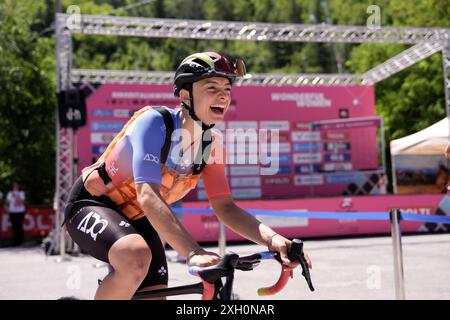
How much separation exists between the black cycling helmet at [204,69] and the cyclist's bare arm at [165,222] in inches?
17.9

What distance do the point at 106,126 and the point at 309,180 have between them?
6036mm

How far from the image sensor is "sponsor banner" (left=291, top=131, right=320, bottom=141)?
56.1ft

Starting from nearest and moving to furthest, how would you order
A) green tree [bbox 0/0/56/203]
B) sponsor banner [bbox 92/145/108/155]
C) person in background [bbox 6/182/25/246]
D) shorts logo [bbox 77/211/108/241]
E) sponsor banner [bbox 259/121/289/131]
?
1. shorts logo [bbox 77/211/108/241]
2. person in background [bbox 6/182/25/246]
3. sponsor banner [bbox 92/145/108/155]
4. sponsor banner [bbox 259/121/289/131]
5. green tree [bbox 0/0/56/203]

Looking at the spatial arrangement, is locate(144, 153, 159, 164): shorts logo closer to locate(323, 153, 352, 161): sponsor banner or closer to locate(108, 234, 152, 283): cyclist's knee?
locate(108, 234, 152, 283): cyclist's knee

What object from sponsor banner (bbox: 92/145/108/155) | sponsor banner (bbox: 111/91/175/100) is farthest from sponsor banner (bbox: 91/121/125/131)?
sponsor banner (bbox: 111/91/175/100)

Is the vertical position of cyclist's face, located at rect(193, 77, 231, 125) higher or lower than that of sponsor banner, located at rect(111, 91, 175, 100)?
lower

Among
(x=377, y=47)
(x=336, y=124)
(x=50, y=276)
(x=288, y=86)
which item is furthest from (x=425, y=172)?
(x=50, y=276)

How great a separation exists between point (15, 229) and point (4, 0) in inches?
299

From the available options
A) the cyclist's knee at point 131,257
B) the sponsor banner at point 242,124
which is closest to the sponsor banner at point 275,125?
the sponsor banner at point 242,124

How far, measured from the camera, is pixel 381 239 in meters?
13.8

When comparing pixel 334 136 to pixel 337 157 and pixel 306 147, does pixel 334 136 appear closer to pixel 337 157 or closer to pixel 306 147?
pixel 337 157

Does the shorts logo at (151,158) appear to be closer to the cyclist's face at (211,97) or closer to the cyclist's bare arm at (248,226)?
the cyclist's face at (211,97)

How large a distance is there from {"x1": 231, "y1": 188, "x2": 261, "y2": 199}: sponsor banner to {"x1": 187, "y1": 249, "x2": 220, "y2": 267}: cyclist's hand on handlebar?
14219 mm
